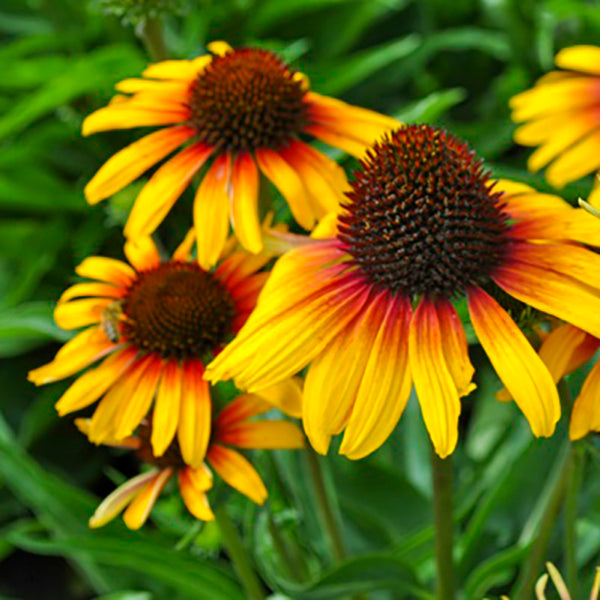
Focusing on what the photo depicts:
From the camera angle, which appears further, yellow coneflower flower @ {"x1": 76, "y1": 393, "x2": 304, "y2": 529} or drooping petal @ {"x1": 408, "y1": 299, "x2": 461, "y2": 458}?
yellow coneflower flower @ {"x1": 76, "y1": 393, "x2": 304, "y2": 529}

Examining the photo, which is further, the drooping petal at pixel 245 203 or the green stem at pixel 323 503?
the green stem at pixel 323 503

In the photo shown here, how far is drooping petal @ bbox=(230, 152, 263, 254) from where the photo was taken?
0.78 meters

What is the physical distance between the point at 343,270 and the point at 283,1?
119 centimetres

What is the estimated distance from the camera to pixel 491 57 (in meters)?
1.94

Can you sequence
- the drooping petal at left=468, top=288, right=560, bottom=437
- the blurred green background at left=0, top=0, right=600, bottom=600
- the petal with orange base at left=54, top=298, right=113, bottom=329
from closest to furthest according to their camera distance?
the drooping petal at left=468, top=288, right=560, bottom=437 < the petal with orange base at left=54, top=298, right=113, bottom=329 < the blurred green background at left=0, top=0, right=600, bottom=600

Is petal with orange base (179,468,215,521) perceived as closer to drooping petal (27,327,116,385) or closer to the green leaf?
drooping petal (27,327,116,385)

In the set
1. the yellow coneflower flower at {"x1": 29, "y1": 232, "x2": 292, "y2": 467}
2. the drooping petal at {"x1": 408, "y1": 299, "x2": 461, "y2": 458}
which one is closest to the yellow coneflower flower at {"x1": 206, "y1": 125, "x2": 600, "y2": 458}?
the drooping petal at {"x1": 408, "y1": 299, "x2": 461, "y2": 458}

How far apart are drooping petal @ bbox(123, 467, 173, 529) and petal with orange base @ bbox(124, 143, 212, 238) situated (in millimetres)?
219

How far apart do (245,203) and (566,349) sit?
29 centimetres

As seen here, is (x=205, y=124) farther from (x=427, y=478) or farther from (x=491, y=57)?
(x=491, y=57)

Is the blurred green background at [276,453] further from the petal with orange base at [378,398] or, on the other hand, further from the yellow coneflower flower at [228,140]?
the petal with orange base at [378,398]

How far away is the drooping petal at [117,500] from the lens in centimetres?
81

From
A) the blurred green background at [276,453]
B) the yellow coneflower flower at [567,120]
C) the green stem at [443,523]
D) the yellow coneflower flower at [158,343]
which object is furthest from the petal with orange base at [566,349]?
the yellow coneflower flower at [567,120]

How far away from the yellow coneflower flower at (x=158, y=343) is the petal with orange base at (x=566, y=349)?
22 centimetres
